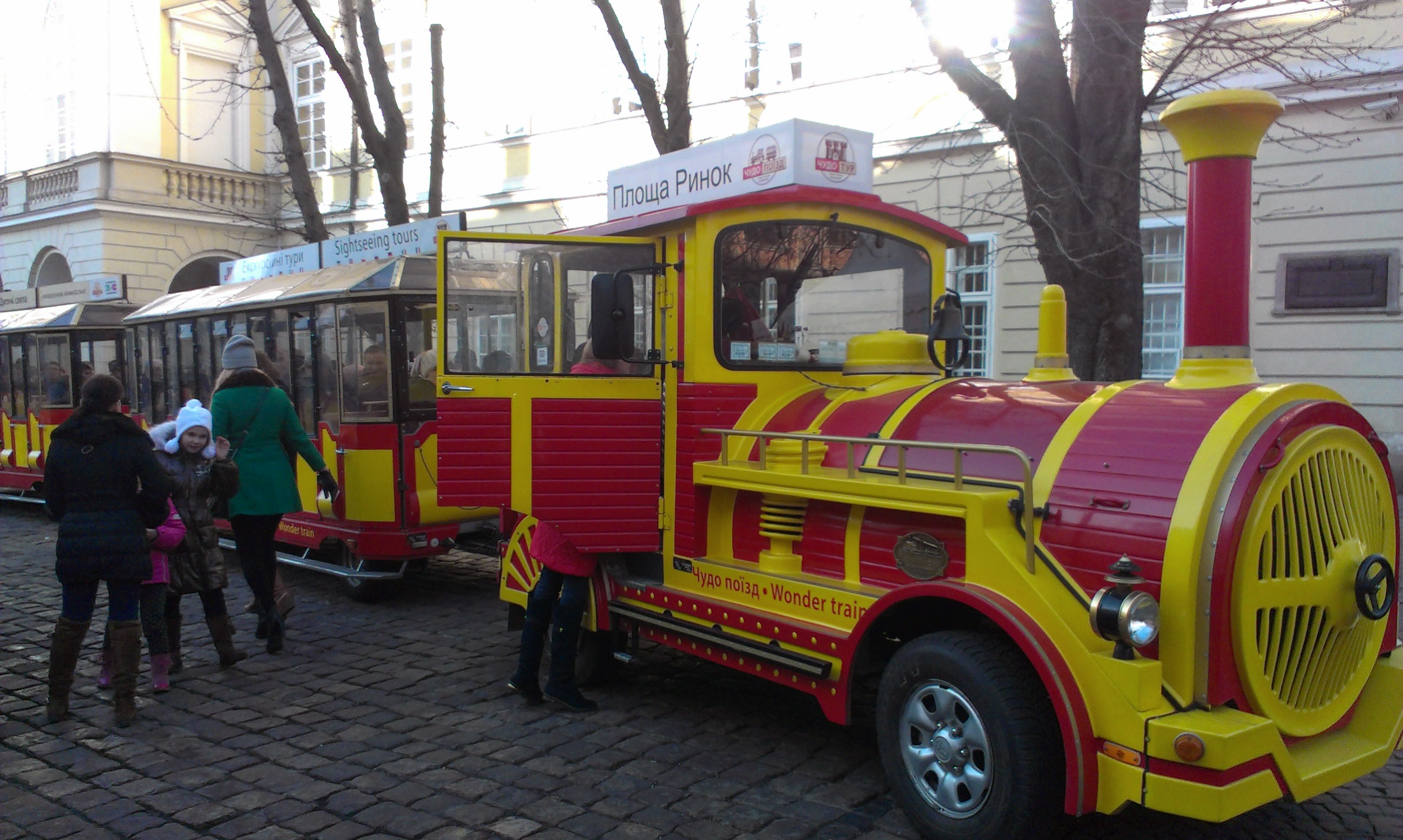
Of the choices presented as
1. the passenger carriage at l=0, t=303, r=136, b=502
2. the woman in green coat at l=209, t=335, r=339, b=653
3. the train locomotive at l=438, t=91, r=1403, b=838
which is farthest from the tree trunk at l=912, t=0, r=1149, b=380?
the passenger carriage at l=0, t=303, r=136, b=502

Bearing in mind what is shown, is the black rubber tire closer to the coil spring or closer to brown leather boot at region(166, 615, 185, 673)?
the coil spring

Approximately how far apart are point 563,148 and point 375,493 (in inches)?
433

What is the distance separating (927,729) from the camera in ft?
12.1

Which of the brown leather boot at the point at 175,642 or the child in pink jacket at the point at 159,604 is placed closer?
the child in pink jacket at the point at 159,604

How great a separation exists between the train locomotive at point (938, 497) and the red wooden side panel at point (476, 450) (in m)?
0.02

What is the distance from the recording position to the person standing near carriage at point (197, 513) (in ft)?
18.9

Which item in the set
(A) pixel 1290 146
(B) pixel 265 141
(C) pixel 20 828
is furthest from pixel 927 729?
(B) pixel 265 141

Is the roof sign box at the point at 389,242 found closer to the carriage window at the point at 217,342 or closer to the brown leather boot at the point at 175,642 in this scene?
the carriage window at the point at 217,342

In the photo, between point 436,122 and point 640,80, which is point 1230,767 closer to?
point 640,80

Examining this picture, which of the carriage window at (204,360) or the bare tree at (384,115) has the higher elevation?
the bare tree at (384,115)

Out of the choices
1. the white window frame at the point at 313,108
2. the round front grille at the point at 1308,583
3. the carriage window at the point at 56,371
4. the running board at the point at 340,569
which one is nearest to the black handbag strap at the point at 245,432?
the running board at the point at 340,569

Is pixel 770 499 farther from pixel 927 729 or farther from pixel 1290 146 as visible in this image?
pixel 1290 146

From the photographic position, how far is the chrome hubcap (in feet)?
11.5

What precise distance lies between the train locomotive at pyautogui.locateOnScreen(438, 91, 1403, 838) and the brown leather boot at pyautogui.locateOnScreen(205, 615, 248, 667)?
66.4 inches
